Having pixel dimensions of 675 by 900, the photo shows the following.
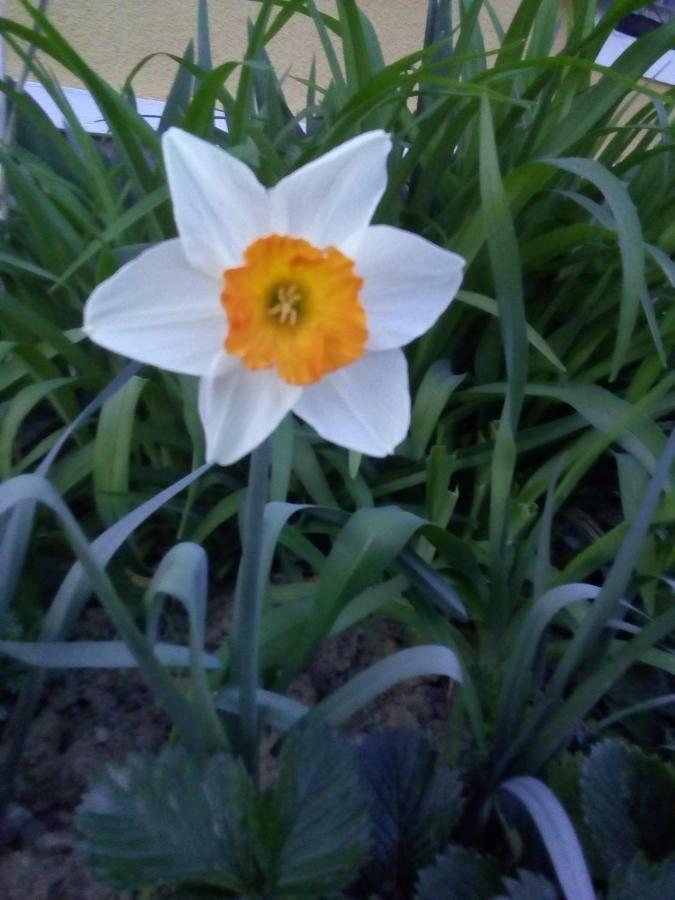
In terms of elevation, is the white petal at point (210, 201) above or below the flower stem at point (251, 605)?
above

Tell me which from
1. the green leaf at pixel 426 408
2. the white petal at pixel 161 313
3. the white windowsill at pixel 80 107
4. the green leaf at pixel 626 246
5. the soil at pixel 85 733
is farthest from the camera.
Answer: the white windowsill at pixel 80 107

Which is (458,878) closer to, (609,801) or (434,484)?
(609,801)

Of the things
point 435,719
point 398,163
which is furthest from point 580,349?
point 435,719

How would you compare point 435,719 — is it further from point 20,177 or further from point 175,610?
point 20,177

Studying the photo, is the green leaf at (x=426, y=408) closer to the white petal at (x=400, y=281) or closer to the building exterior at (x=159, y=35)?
the white petal at (x=400, y=281)

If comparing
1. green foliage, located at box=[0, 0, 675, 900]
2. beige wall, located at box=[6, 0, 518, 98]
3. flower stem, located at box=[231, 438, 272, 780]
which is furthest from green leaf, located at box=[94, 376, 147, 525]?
beige wall, located at box=[6, 0, 518, 98]

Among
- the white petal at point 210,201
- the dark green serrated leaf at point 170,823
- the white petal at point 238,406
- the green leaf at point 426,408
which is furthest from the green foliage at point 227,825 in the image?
the green leaf at point 426,408
